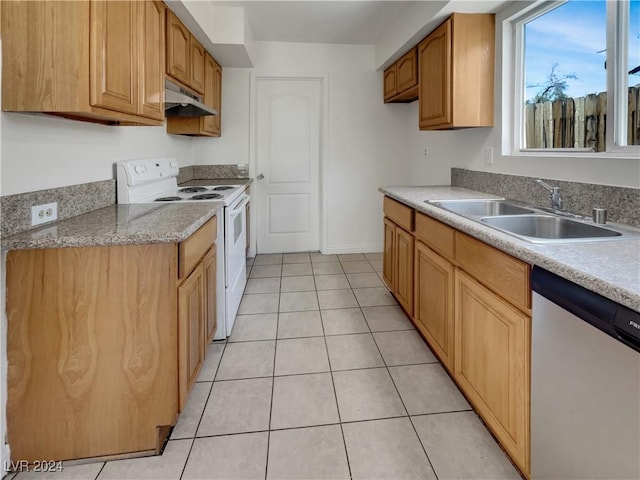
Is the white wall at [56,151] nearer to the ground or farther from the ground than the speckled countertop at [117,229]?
farther from the ground

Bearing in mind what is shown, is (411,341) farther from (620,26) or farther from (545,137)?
(620,26)

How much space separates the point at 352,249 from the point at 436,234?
105 inches

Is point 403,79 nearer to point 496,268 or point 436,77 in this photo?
point 436,77

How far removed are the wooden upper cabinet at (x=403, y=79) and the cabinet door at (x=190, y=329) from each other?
2560 mm

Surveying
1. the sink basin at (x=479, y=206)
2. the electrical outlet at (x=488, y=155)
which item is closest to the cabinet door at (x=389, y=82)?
the electrical outlet at (x=488, y=155)

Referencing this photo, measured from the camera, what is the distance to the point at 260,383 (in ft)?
6.56

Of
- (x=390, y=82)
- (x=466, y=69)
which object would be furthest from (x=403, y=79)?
(x=466, y=69)

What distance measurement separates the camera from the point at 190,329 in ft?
5.63

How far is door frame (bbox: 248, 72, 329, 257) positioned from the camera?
4340 mm

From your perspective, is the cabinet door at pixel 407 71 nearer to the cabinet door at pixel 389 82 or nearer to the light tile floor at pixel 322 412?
the cabinet door at pixel 389 82

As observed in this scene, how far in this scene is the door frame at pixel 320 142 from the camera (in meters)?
4.34

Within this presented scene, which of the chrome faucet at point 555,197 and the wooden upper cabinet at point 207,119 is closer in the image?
the chrome faucet at point 555,197

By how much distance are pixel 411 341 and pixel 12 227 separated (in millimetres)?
2088

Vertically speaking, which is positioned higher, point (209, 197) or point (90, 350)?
point (209, 197)
